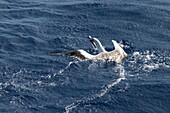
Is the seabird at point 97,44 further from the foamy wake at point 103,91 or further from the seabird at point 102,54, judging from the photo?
the foamy wake at point 103,91

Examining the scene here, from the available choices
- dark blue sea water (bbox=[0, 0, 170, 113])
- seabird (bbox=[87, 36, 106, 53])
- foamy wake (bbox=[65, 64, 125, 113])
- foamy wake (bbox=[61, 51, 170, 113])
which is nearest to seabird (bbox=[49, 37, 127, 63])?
seabird (bbox=[87, 36, 106, 53])

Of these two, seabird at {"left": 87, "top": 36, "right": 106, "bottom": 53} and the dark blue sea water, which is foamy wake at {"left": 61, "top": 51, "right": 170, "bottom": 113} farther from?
seabird at {"left": 87, "top": 36, "right": 106, "bottom": 53}

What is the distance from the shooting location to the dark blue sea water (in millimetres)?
31422

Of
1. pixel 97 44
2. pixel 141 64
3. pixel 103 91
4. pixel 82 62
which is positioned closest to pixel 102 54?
pixel 97 44

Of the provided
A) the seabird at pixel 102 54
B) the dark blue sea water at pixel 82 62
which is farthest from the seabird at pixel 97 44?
the dark blue sea water at pixel 82 62

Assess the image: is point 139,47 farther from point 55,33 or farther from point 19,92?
point 19,92

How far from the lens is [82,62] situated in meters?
→ 38.2

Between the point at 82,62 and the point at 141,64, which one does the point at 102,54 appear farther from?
the point at 141,64

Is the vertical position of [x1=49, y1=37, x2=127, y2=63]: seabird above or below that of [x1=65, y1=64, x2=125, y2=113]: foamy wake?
above

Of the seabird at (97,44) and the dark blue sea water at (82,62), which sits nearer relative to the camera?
the dark blue sea water at (82,62)

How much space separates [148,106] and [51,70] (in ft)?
34.1

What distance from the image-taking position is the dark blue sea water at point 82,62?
31.4 metres

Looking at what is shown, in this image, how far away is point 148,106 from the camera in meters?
31.0

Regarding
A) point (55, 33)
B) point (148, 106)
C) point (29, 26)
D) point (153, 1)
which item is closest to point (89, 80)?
point (148, 106)
